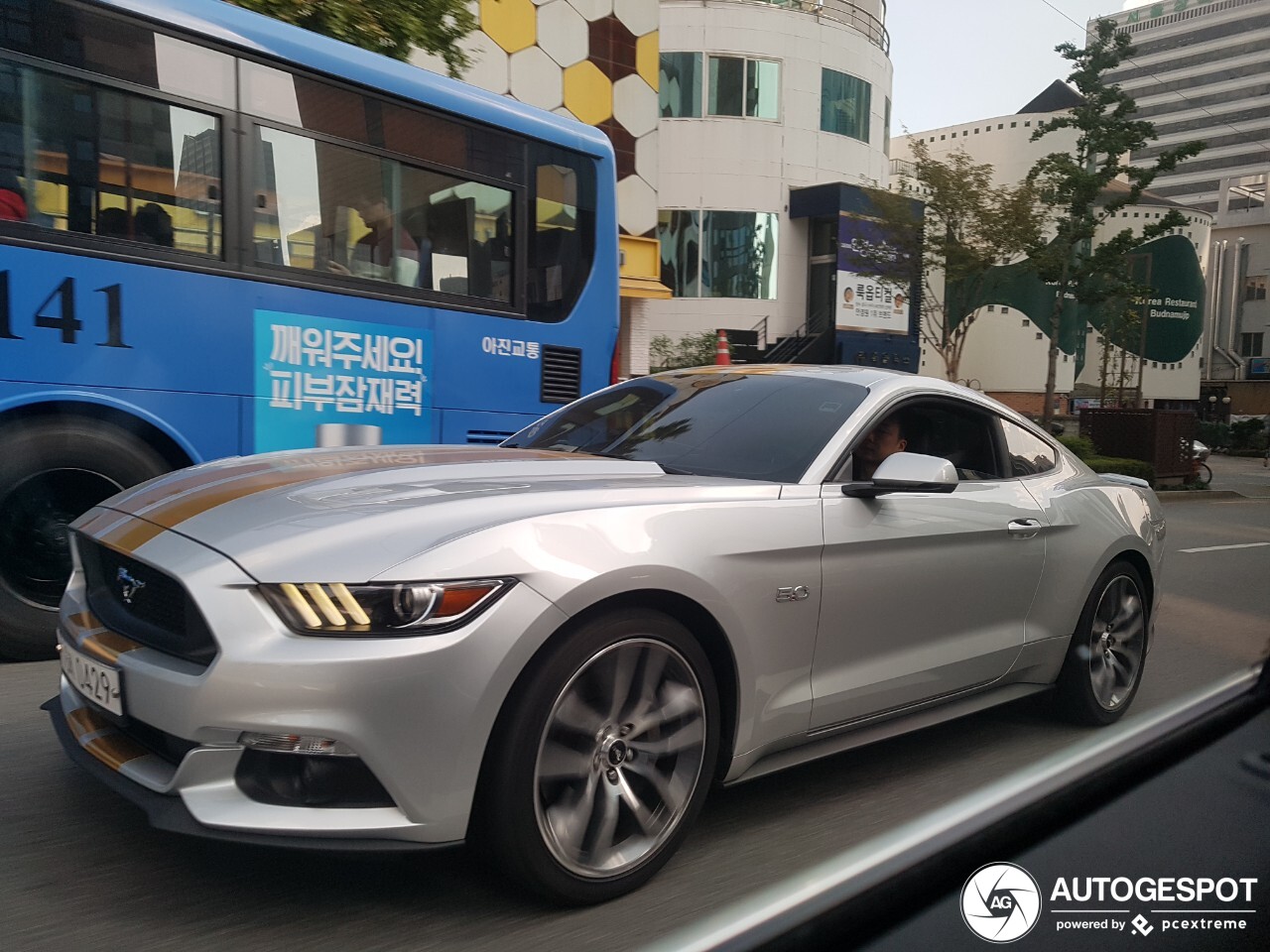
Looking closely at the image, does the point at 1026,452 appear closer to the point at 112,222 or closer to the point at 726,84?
the point at 112,222

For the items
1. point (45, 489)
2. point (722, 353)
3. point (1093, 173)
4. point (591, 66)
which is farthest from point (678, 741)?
point (1093, 173)

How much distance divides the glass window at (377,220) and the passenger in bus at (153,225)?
A: 46cm

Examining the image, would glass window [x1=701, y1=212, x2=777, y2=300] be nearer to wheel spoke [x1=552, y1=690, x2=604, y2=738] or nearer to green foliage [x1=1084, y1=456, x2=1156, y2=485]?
green foliage [x1=1084, y1=456, x2=1156, y2=485]

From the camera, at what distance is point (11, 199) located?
192 inches

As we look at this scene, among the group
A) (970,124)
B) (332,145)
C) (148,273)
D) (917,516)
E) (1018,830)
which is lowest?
(1018,830)

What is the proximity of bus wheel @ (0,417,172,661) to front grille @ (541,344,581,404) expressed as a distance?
8.69ft

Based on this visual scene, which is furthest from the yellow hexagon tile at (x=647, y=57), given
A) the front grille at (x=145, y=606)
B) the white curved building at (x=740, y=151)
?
the front grille at (x=145, y=606)

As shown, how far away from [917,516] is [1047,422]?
21.5 m

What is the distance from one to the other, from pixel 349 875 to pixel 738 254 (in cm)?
2994

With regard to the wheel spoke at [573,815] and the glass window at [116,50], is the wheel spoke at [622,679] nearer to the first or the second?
the wheel spoke at [573,815]

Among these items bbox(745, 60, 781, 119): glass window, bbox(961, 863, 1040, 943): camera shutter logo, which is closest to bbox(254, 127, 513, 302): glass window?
bbox(961, 863, 1040, 943): camera shutter logo

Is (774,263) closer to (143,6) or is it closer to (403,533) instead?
(143,6)

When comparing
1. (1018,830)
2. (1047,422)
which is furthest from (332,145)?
(1047,422)

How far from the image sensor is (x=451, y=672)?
242cm
